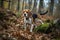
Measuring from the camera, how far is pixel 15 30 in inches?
150

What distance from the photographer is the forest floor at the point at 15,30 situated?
3.77 meters

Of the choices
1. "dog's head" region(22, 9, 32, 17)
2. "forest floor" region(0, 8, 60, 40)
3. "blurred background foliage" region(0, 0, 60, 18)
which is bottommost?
"forest floor" region(0, 8, 60, 40)

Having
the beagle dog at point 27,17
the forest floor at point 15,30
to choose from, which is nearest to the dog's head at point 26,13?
the beagle dog at point 27,17

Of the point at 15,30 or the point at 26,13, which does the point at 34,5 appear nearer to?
the point at 26,13

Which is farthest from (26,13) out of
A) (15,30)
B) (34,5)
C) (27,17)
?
(15,30)

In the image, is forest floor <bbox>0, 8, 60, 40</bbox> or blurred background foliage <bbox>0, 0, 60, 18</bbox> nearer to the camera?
forest floor <bbox>0, 8, 60, 40</bbox>

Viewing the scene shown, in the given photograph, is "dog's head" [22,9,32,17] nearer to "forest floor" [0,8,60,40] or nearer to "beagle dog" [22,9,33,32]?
"beagle dog" [22,9,33,32]

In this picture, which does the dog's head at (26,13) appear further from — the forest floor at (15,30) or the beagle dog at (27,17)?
the forest floor at (15,30)

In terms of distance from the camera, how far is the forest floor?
3.77 meters

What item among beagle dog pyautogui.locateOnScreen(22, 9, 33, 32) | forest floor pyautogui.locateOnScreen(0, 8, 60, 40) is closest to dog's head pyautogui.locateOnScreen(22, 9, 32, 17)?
beagle dog pyautogui.locateOnScreen(22, 9, 33, 32)

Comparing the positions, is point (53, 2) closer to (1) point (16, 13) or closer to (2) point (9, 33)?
(1) point (16, 13)

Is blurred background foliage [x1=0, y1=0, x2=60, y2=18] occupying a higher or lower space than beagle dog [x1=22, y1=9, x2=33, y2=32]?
higher

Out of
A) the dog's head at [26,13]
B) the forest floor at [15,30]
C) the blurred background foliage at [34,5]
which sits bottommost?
the forest floor at [15,30]

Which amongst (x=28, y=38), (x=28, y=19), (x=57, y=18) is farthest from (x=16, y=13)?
(x=57, y=18)
